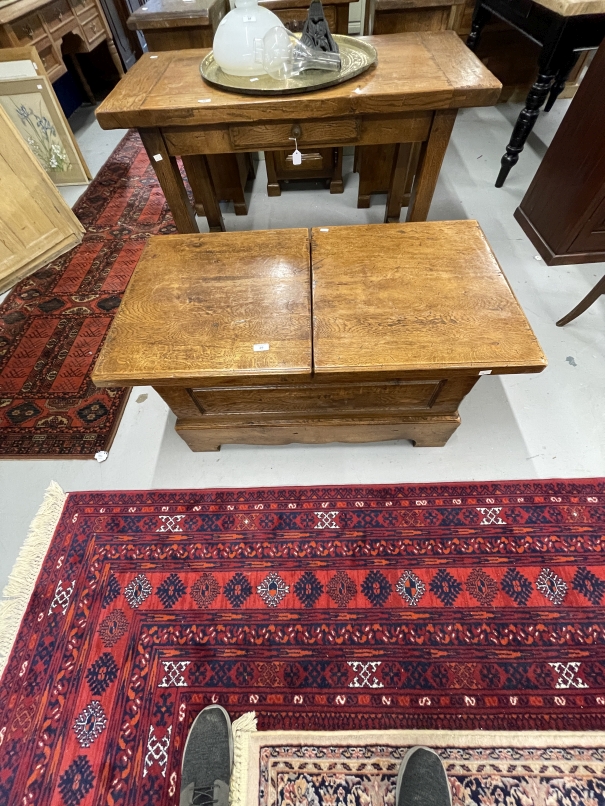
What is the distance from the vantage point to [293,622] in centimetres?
112

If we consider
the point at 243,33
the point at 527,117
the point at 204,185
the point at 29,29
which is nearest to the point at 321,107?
the point at 243,33

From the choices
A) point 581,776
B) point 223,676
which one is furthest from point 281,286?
point 581,776

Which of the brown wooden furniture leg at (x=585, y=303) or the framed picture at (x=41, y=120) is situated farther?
the framed picture at (x=41, y=120)

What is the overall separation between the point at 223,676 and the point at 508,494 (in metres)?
1.01

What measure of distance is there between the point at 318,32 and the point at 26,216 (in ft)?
5.35

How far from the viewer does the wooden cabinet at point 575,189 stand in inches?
61.1

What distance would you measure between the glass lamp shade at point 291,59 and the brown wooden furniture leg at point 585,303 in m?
1.25

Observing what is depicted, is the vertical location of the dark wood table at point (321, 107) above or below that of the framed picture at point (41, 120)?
above

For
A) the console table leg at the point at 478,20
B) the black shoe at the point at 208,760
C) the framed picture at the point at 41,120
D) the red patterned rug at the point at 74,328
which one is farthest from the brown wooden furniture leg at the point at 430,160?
the framed picture at the point at 41,120

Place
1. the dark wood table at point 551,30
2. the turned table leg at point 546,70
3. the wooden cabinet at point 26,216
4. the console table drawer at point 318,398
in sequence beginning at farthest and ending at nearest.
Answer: the wooden cabinet at point 26,216 < the turned table leg at point 546,70 < the dark wood table at point 551,30 < the console table drawer at point 318,398

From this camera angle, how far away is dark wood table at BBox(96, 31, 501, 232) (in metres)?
1.30

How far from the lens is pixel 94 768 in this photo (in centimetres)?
96

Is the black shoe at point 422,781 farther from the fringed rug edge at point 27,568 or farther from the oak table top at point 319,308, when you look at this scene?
the fringed rug edge at point 27,568

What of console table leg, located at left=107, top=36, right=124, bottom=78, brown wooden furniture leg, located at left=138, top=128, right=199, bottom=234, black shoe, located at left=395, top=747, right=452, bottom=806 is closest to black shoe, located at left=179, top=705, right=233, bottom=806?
black shoe, located at left=395, top=747, right=452, bottom=806
